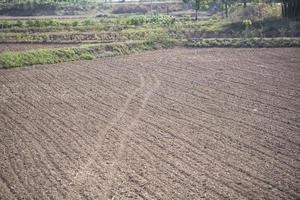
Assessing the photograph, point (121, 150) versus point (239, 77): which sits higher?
point (239, 77)

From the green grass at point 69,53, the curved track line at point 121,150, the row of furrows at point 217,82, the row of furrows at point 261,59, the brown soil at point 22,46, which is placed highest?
the brown soil at point 22,46

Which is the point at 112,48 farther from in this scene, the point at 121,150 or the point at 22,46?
the point at 121,150

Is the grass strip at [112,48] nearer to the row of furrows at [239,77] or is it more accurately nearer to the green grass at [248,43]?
the green grass at [248,43]

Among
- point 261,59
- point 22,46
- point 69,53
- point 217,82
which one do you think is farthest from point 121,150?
point 22,46

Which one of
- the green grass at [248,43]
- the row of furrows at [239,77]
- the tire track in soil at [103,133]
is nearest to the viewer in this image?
the tire track in soil at [103,133]

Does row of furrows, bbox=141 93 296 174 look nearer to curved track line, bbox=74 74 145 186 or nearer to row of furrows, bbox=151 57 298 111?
curved track line, bbox=74 74 145 186

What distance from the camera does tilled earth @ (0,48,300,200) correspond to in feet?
43.4

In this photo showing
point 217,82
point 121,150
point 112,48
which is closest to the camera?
point 121,150

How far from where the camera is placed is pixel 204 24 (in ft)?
182

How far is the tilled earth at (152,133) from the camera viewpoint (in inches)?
521

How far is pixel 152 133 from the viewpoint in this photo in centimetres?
1794

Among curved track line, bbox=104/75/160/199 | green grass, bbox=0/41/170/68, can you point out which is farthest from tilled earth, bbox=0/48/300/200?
green grass, bbox=0/41/170/68

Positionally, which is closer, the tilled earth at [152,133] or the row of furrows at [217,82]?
the tilled earth at [152,133]

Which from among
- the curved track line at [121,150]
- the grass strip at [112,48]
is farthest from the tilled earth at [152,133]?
the grass strip at [112,48]
